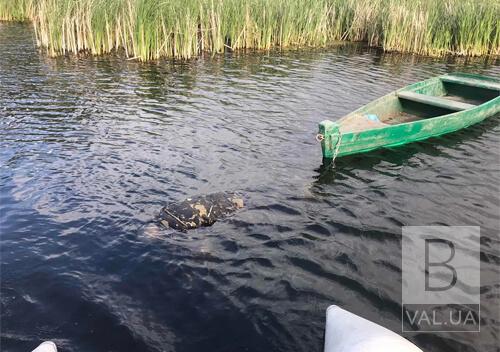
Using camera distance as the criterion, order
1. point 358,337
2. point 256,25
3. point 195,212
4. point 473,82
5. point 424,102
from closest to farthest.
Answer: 1. point 358,337
2. point 195,212
3. point 424,102
4. point 473,82
5. point 256,25

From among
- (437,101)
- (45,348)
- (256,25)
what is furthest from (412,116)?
(45,348)

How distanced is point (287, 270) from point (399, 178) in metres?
3.63

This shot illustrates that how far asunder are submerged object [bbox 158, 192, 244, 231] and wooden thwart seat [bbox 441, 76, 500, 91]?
29.8 ft

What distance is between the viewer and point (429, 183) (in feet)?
26.3

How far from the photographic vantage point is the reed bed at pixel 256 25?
15531 millimetres

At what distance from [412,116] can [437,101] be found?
82 centimetres

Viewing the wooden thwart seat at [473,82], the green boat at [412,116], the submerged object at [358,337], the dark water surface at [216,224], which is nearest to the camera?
the submerged object at [358,337]

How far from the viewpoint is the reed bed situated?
51.0 ft

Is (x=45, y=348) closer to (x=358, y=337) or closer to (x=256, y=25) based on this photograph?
(x=358, y=337)

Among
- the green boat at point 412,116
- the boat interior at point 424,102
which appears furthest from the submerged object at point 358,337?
the boat interior at point 424,102

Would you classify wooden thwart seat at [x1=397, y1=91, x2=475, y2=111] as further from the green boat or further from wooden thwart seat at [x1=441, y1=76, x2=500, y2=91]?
wooden thwart seat at [x1=441, y1=76, x2=500, y2=91]

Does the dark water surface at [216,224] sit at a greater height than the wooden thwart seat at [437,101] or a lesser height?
lesser

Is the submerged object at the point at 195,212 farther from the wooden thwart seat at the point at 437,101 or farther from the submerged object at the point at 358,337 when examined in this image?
the wooden thwart seat at the point at 437,101

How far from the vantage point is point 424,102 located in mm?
10812
